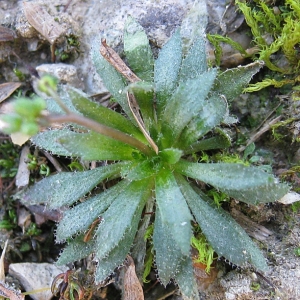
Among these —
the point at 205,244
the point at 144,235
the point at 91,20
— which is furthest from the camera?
the point at 91,20

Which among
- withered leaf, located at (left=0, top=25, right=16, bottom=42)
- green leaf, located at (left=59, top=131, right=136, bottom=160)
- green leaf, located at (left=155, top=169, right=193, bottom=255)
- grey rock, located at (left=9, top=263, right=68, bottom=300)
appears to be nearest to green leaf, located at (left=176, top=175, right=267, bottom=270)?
green leaf, located at (left=155, top=169, right=193, bottom=255)

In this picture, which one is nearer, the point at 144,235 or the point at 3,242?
the point at 144,235

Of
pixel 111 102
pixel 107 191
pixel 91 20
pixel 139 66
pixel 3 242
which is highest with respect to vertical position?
pixel 91 20

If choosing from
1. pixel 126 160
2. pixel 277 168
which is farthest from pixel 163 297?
pixel 277 168

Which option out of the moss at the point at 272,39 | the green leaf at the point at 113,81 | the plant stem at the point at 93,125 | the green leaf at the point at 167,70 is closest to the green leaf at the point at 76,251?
the plant stem at the point at 93,125

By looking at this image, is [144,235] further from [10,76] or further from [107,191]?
[10,76]

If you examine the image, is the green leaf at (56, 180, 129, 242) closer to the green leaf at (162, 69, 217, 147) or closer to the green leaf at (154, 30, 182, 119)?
the green leaf at (162, 69, 217, 147)

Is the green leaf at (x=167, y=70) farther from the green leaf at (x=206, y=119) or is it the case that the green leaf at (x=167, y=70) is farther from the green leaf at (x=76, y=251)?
the green leaf at (x=76, y=251)

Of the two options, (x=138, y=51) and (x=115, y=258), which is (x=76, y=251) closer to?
(x=115, y=258)
